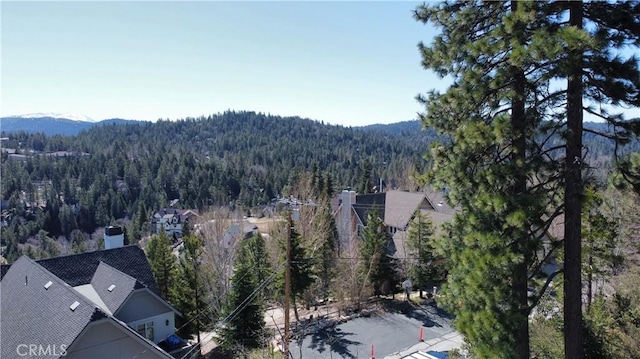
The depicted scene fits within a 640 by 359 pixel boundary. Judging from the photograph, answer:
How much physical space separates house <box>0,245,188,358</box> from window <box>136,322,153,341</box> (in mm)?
43

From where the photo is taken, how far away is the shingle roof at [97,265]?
20109 millimetres

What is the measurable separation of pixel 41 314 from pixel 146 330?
5.55 meters

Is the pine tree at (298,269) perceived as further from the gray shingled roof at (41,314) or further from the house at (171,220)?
the house at (171,220)

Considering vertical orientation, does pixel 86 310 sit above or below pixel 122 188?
below

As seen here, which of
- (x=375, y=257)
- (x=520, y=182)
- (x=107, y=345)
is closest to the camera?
(x=520, y=182)

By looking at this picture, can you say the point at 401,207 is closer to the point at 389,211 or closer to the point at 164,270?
the point at 389,211

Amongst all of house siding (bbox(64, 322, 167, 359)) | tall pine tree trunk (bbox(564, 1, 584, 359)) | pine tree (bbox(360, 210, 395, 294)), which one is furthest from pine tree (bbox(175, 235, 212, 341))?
tall pine tree trunk (bbox(564, 1, 584, 359))

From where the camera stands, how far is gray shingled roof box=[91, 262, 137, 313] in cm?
1788

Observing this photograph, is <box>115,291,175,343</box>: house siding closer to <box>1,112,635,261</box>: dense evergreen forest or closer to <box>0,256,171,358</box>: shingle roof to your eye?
<box>0,256,171,358</box>: shingle roof

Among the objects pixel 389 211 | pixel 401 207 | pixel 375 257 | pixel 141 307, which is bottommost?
pixel 141 307

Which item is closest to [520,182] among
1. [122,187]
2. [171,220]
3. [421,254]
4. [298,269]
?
[298,269]

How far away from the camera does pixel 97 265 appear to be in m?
21.3

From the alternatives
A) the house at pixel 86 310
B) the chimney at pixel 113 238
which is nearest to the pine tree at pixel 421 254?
the house at pixel 86 310

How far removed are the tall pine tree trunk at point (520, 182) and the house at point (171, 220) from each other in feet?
270
